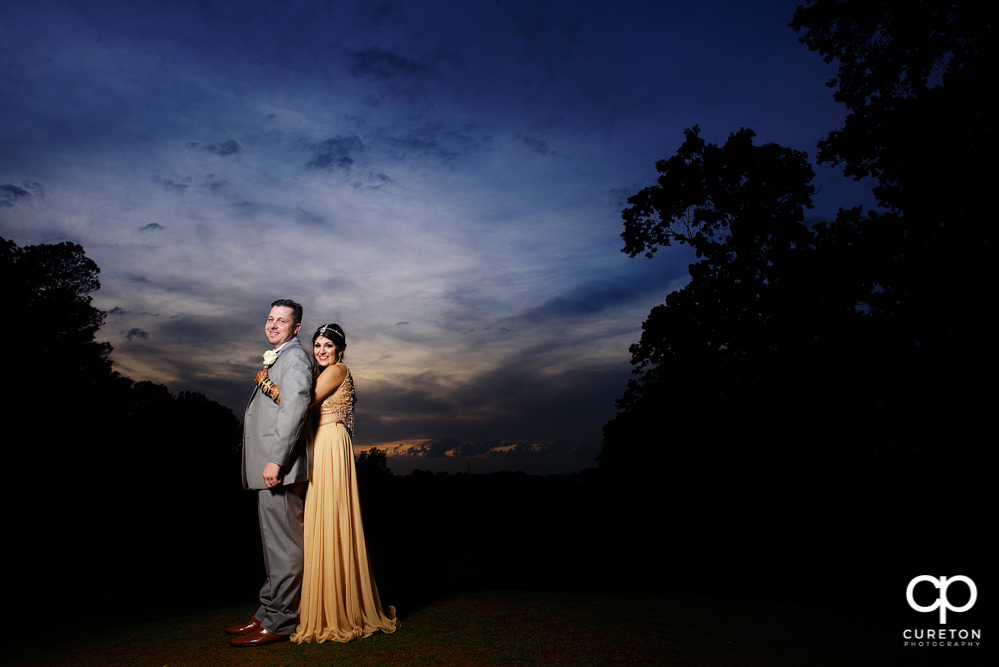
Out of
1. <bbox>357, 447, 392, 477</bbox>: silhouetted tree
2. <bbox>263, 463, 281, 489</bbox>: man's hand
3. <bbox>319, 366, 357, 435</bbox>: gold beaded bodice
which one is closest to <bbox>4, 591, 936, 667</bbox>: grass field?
<bbox>263, 463, 281, 489</bbox>: man's hand

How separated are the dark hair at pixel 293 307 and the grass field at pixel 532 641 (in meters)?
2.80

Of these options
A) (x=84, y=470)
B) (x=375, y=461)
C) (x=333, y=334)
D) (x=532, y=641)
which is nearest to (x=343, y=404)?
(x=333, y=334)

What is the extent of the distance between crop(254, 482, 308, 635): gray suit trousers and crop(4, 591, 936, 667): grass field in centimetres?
30

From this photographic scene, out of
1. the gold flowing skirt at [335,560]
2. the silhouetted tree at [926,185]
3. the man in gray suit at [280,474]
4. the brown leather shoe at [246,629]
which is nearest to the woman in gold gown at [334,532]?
the gold flowing skirt at [335,560]

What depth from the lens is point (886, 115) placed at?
15.4m

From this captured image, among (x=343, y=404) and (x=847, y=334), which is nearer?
(x=343, y=404)

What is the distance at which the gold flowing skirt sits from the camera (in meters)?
5.24

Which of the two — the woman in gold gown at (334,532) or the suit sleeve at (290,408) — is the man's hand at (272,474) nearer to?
the suit sleeve at (290,408)

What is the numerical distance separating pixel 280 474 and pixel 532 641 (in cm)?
256

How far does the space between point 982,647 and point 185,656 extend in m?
6.49

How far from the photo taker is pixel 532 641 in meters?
5.16

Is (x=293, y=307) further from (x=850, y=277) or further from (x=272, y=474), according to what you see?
(x=850, y=277)

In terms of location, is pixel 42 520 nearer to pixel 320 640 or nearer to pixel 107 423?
pixel 107 423

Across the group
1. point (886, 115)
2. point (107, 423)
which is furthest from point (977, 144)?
point (107, 423)
